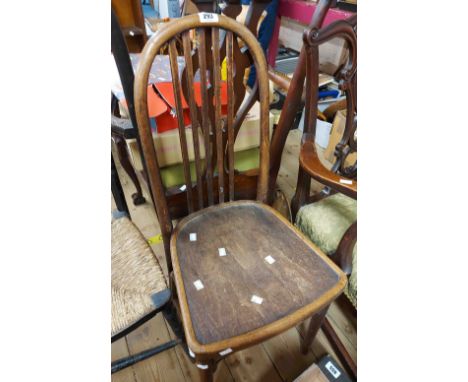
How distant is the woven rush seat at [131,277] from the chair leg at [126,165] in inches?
22.6

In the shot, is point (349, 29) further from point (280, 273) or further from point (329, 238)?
point (280, 273)

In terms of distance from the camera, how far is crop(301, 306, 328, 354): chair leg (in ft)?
2.92

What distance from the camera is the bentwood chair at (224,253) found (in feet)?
2.10

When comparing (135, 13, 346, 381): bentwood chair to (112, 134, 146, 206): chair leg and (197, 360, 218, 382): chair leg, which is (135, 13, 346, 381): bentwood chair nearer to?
(197, 360, 218, 382): chair leg

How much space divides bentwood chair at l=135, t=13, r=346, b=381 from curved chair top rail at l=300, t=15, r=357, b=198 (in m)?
0.16

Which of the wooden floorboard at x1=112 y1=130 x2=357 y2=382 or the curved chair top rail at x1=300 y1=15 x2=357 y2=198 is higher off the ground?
the curved chair top rail at x1=300 y1=15 x2=357 y2=198

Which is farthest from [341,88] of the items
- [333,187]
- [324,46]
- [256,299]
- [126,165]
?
[324,46]

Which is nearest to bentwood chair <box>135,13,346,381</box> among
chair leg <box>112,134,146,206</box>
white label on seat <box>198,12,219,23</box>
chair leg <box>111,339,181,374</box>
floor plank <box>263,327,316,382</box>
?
white label on seat <box>198,12,219,23</box>

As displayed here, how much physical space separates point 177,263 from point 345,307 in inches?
34.4

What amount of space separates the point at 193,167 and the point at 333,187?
24.5 inches

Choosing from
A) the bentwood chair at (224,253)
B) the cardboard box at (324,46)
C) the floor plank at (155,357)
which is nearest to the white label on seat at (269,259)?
the bentwood chair at (224,253)

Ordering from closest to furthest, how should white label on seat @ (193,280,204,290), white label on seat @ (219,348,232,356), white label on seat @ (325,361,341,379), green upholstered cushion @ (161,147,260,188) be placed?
white label on seat @ (219,348,232,356), white label on seat @ (193,280,204,290), white label on seat @ (325,361,341,379), green upholstered cushion @ (161,147,260,188)

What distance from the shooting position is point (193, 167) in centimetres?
123

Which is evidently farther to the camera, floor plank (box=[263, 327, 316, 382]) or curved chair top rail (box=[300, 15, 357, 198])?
floor plank (box=[263, 327, 316, 382])
